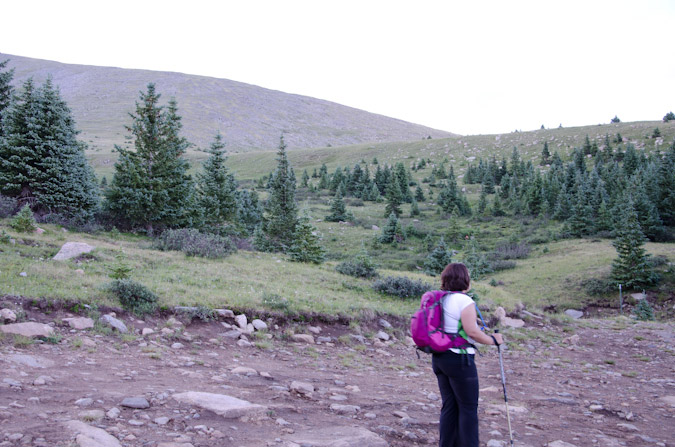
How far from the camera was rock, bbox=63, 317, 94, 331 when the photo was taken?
7.19 m

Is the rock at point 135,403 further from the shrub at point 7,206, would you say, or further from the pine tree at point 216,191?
the pine tree at point 216,191

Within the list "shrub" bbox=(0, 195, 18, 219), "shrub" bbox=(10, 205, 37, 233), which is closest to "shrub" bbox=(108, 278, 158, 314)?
"shrub" bbox=(10, 205, 37, 233)

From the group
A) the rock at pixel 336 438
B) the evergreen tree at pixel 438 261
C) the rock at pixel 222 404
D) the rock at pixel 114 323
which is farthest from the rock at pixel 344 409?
the evergreen tree at pixel 438 261

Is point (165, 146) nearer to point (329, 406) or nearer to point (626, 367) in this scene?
point (329, 406)

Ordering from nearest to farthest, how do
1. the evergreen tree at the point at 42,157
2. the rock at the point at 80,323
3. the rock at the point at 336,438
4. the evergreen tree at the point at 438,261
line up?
the rock at the point at 336,438
the rock at the point at 80,323
the evergreen tree at the point at 42,157
the evergreen tree at the point at 438,261

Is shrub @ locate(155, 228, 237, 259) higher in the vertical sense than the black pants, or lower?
lower

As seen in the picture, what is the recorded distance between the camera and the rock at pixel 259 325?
353 inches

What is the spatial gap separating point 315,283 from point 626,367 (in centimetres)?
889

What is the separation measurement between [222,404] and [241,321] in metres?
4.14

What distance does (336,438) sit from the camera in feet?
14.2

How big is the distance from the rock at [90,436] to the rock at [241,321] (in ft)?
16.3

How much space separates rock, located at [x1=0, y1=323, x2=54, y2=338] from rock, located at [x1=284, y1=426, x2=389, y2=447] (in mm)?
4791

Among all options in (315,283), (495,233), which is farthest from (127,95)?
(315,283)

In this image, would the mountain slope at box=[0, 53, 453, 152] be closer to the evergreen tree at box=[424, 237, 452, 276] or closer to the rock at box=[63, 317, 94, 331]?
the evergreen tree at box=[424, 237, 452, 276]
